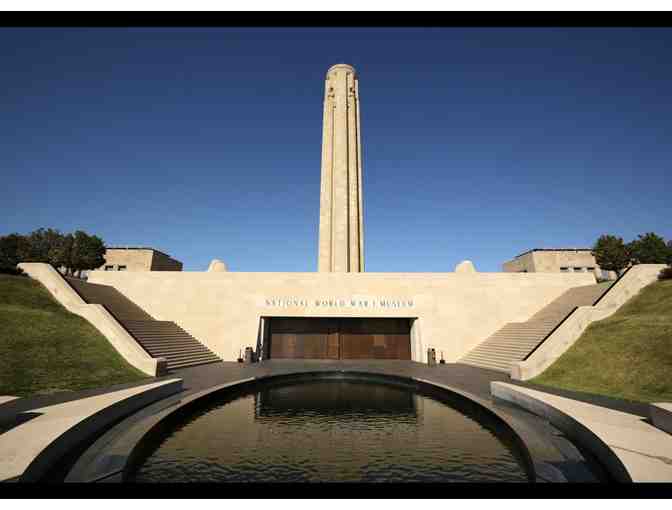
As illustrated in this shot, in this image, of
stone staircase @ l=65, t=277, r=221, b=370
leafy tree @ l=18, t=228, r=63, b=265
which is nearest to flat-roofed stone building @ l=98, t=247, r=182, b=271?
leafy tree @ l=18, t=228, r=63, b=265

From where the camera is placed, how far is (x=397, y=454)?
291 inches

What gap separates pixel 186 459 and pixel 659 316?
2321cm

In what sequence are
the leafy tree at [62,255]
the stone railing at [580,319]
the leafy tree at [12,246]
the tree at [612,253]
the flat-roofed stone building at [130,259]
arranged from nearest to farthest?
the stone railing at [580,319] < the leafy tree at [12,246] < the tree at [612,253] < the leafy tree at [62,255] < the flat-roofed stone building at [130,259]

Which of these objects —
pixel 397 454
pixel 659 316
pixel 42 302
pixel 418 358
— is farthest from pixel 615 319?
pixel 42 302

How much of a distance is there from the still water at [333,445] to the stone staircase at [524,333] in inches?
426

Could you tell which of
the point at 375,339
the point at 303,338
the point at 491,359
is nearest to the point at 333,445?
the point at 491,359

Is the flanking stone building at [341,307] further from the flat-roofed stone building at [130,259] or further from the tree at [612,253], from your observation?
the flat-roofed stone building at [130,259]

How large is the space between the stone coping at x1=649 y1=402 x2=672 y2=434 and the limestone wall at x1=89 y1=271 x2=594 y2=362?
18.5m

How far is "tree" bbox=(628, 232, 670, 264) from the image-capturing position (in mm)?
39812

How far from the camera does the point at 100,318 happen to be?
1994 centimetres

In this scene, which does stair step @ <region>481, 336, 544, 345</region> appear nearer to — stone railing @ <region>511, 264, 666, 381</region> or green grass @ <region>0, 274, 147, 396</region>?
stone railing @ <region>511, 264, 666, 381</region>

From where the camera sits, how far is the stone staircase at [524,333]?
811 inches

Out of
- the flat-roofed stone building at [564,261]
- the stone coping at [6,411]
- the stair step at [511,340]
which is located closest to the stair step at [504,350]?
the stair step at [511,340]

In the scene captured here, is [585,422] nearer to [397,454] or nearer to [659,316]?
[397,454]
